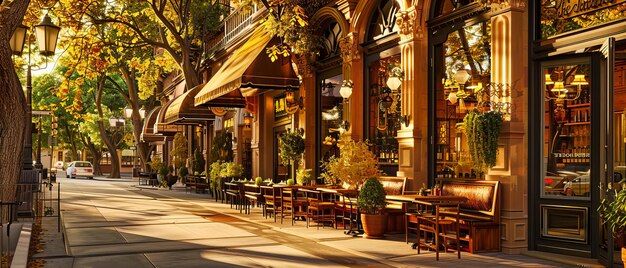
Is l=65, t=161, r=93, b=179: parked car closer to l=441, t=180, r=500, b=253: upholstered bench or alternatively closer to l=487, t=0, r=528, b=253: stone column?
l=441, t=180, r=500, b=253: upholstered bench

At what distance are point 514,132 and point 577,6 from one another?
2.19m

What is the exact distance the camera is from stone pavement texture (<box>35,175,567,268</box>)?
10914 mm

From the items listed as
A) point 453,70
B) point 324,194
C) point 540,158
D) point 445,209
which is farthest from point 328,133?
point 540,158

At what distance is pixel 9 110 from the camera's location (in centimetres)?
1173

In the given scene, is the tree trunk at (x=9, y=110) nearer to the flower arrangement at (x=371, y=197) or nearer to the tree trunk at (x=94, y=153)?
the flower arrangement at (x=371, y=197)

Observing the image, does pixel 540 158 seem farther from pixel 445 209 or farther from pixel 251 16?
pixel 251 16

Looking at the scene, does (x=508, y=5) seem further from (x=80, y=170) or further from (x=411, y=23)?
(x=80, y=170)

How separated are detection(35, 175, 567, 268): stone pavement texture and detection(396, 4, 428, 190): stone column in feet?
5.02

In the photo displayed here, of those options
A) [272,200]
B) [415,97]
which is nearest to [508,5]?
[415,97]

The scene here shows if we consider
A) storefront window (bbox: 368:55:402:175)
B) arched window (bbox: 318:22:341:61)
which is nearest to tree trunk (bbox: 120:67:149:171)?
arched window (bbox: 318:22:341:61)

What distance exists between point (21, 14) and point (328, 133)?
1000 centimetres

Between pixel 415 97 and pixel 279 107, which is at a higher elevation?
pixel 279 107

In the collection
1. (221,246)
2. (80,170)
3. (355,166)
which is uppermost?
(355,166)

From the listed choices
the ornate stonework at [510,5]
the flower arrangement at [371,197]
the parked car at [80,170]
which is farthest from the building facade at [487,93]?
the parked car at [80,170]
